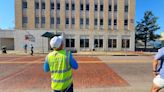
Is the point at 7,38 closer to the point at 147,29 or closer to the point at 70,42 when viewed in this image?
the point at 70,42

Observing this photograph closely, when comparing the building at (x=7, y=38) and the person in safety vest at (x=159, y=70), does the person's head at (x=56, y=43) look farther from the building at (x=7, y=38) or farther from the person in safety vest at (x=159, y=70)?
the building at (x=7, y=38)

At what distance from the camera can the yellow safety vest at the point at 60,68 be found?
10.0 feet

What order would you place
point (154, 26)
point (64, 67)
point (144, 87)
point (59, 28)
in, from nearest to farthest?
point (64, 67) < point (144, 87) < point (59, 28) < point (154, 26)

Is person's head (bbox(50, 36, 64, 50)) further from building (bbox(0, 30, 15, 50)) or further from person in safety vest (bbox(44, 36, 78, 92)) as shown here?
building (bbox(0, 30, 15, 50))

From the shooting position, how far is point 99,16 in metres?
35.0

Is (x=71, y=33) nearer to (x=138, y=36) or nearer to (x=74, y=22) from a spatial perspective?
(x=74, y=22)

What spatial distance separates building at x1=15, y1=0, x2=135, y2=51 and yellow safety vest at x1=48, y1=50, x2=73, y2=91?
3159 centimetres

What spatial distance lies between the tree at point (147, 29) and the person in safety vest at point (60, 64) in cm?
4104

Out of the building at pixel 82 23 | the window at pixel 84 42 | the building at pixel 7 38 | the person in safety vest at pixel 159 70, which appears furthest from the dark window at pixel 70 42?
the person in safety vest at pixel 159 70

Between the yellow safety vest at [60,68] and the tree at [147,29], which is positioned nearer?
the yellow safety vest at [60,68]

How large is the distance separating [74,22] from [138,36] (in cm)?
1751

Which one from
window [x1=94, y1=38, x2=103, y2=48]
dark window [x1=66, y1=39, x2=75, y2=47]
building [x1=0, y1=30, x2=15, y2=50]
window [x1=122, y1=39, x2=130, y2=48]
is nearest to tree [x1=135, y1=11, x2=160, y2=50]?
window [x1=122, y1=39, x2=130, y2=48]

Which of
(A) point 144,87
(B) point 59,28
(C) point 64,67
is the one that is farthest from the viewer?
(B) point 59,28

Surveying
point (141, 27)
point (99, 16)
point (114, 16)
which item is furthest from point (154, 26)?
point (99, 16)
